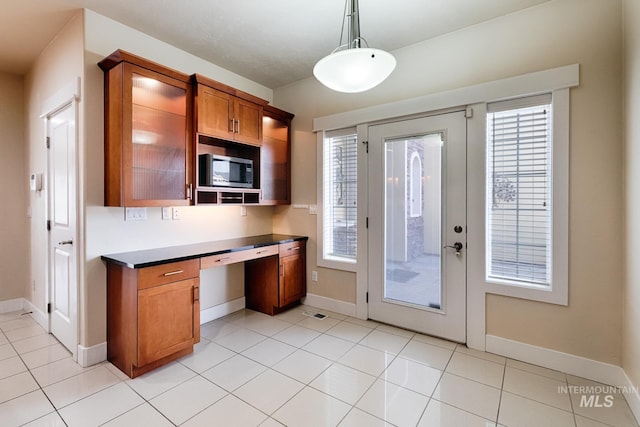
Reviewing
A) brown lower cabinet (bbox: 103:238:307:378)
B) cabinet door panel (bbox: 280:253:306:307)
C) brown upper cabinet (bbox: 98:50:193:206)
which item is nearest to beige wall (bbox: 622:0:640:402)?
cabinet door panel (bbox: 280:253:306:307)

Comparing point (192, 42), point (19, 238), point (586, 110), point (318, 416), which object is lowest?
point (318, 416)

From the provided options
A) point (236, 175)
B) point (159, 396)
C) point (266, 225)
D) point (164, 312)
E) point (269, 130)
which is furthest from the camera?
point (266, 225)

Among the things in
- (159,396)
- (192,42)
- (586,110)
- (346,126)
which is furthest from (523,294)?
(192,42)

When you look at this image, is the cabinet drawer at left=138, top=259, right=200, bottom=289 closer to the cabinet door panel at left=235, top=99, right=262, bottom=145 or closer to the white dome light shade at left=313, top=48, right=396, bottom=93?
the cabinet door panel at left=235, top=99, right=262, bottom=145

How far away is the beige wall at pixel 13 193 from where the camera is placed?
346 cm

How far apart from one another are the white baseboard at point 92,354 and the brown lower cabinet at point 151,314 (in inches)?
1.6

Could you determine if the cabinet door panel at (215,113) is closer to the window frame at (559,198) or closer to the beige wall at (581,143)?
the beige wall at (581,143)

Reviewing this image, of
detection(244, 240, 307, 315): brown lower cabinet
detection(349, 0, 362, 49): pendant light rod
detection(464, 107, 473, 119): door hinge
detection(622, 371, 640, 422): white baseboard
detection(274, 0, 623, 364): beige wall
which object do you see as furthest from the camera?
detection(244, 240, 307, 315): brown lower cabinet

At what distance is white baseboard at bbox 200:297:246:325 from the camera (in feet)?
10.6

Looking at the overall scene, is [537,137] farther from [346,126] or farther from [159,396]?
[159,396]

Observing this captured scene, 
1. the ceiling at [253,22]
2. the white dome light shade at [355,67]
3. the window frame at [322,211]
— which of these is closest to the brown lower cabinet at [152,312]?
the window frame at [322,211]

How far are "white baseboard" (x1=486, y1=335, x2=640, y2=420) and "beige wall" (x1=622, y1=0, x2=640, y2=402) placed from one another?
85mm

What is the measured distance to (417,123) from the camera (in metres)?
2.89

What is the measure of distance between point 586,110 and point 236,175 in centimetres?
300
